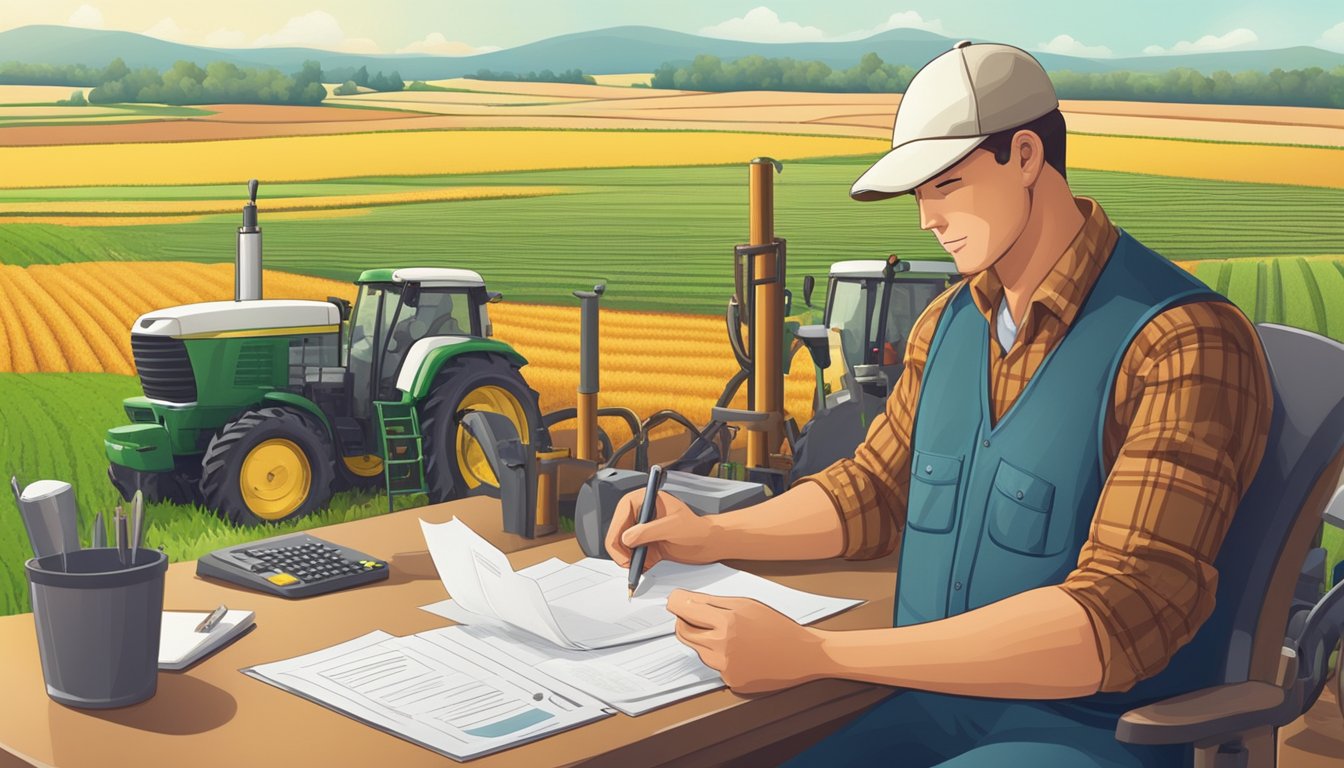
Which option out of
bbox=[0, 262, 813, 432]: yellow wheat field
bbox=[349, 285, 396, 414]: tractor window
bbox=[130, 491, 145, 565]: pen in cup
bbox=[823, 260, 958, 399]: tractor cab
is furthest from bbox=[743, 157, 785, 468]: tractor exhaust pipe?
bbox=[0, 262, 813, 432]: yellow wheat field

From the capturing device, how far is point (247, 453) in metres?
4.68

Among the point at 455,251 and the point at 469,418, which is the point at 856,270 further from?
the point at 455,251

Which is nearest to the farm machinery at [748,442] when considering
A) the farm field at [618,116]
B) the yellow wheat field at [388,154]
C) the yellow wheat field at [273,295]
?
the yellow wheat field at [273,295]

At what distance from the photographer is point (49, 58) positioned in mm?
7613

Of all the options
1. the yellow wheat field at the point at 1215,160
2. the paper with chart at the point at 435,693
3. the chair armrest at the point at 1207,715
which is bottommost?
the chair armrest at the point at 1207,715

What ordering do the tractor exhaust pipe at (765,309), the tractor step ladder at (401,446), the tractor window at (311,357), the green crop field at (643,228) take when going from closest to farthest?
the tractor exhaust pipe at (765,309) < the tractor step ladder at (401,446) < the tractor window at (311,357) < the green crop field at (643,228)

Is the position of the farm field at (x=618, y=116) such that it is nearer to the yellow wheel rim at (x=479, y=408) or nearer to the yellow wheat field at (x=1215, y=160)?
the yellow wheat field at (x=1215, y=160)

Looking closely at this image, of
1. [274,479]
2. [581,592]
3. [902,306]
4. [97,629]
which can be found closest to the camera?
[97,629]

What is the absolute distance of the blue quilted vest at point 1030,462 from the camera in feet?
4.52

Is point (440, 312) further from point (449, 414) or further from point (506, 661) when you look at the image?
point (506, 661)

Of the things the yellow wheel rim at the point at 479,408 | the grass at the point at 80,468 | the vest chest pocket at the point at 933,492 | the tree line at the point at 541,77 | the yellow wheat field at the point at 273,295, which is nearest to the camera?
the vest chest pocket at the point at 933,492

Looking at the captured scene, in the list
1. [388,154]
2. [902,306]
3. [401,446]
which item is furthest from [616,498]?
[388,154]

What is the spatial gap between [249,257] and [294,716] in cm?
414

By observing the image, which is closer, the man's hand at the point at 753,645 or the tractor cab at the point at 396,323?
the man's hand at the point at 753,645
